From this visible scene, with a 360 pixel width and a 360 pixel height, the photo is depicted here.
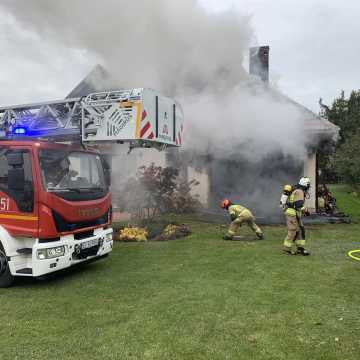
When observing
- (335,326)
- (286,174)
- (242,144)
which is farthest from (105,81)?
(286,174)

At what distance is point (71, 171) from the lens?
6.01 meters

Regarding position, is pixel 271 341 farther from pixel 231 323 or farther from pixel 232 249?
pixel 232 249

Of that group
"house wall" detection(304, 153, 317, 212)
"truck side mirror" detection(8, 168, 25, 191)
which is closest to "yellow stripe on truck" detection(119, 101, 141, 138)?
"truck side mirror" detection(8, 168, 25, 191)

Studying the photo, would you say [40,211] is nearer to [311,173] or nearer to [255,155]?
[255,155]

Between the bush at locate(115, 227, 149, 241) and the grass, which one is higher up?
the bush at locate(115, 227, 149, 241)

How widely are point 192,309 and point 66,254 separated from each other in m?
2.08

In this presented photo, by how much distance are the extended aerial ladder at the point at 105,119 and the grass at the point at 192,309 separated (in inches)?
86.5

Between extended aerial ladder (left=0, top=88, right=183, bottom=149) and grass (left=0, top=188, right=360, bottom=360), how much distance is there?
7.21 feet

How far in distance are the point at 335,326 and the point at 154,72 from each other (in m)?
6.50

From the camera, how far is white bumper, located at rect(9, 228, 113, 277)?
538 centimetres

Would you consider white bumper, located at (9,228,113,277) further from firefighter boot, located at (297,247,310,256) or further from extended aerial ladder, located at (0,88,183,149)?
firefighter boot, located at (297,247,310,256)

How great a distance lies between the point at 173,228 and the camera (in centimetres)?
994

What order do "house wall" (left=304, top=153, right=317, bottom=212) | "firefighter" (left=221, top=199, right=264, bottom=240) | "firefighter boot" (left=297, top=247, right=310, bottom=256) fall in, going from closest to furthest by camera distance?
"firefighter boot" (left=297, top=247, right=310, bottom=256) → "firefighter" (left=221, top=199, right=264, bottom=240) → "house wall" (left=304, top=153, right=317, bottom=212)

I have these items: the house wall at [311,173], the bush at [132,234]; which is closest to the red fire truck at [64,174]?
the bush at [132,234]
